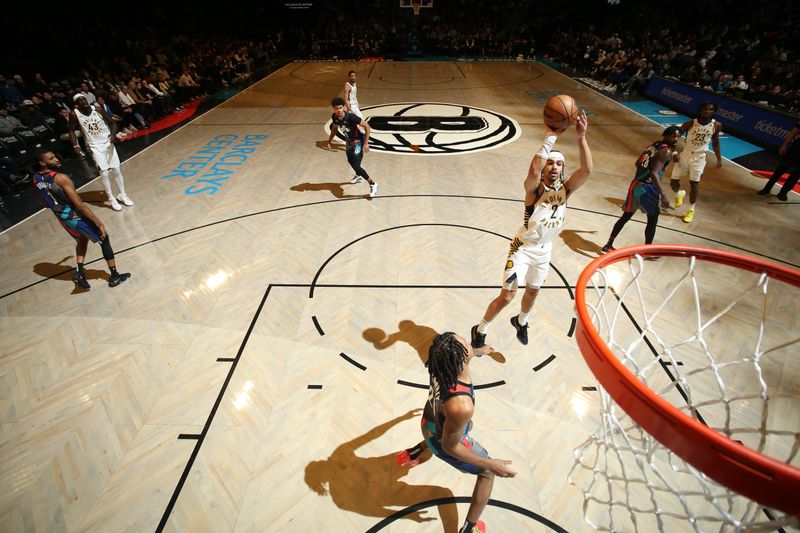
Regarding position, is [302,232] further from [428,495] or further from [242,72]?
[242,72]

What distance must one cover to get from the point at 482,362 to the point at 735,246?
498cm

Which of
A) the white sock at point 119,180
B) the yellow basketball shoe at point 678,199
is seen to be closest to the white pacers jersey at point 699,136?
the yellow basketball shoe at point 678,199

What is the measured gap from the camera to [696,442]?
1.49 m

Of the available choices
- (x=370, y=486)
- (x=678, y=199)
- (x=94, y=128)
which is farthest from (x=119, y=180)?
(x=678, y=199)

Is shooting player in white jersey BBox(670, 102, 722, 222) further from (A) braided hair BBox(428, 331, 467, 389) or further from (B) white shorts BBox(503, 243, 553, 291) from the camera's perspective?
(A) braided hair BBox(428, 331, 467, 389)

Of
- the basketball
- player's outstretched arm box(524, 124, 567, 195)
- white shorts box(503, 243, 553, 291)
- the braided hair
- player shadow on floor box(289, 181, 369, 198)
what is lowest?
player shadow on floor box(289, 181, 369, 198)

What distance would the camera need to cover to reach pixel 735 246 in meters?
6.07

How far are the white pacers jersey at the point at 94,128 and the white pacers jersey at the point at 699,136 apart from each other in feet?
31.8

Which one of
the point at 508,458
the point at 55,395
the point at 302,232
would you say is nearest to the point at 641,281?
the point at 508,458

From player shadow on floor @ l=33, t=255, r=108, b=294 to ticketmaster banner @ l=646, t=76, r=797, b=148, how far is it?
14713 millimetres

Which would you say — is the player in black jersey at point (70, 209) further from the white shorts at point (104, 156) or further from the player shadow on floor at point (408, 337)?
the player shadow on floor at point (408, 337)

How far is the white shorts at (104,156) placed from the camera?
6645 millimetres

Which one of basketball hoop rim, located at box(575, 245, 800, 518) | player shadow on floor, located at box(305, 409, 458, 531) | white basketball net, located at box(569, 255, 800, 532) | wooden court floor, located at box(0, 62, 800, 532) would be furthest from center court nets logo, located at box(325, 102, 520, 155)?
basketball hoop rim, located at box(575, 245, 800, 518)

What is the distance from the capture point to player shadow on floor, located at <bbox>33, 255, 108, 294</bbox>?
18.0 ft
